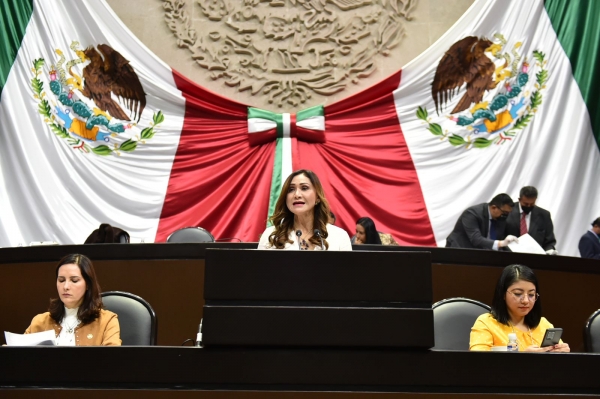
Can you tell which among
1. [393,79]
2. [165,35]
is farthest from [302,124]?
[165,35]

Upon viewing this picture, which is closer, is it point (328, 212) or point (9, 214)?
point (328, 212)

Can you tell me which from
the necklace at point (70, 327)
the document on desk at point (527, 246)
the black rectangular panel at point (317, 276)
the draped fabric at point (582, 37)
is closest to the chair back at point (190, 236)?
the document on desk at point (527, 246)

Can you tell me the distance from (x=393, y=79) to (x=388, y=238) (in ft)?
6.00

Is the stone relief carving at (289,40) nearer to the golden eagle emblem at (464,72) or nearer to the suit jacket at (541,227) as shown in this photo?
the golden eagle emblem at (464,72)

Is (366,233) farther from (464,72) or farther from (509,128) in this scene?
(464,72)

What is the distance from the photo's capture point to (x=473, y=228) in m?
5.80

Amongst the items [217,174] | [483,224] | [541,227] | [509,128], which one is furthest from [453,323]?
[509,128]

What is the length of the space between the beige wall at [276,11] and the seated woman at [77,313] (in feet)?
14.0

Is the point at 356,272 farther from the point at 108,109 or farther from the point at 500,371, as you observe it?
the point at 108,109

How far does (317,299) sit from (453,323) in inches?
55.4

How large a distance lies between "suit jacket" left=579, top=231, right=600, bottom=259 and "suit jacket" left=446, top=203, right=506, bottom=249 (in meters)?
0.91

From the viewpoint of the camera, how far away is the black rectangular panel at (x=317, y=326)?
6.06 feet

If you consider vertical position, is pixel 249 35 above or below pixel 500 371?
above

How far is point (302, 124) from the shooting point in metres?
7.13
